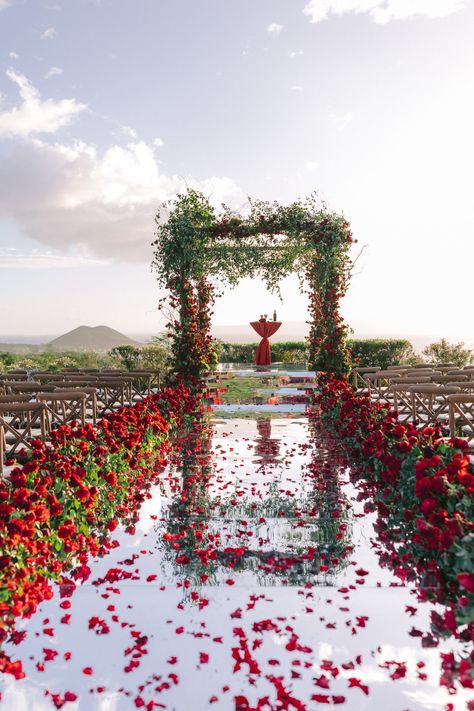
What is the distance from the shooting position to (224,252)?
1177 cm

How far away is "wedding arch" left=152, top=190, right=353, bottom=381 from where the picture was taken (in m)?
11.0

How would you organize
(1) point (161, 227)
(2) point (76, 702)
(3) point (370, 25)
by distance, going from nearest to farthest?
(2) point (76, 702)
(3) point (370, 25)
(1) point (161, 227)

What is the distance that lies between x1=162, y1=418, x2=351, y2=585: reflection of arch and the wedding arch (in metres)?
5.97

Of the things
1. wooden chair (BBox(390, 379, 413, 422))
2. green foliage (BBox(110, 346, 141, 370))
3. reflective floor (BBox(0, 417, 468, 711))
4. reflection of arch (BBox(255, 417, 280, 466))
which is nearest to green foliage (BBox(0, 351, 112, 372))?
green foliage (BBox(110, 346, 141, 370))

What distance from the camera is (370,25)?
326 inches

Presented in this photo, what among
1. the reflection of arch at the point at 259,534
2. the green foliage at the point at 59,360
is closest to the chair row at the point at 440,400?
the reflection of arch at the point at 259,534

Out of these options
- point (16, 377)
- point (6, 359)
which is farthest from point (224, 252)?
point (6, 359)

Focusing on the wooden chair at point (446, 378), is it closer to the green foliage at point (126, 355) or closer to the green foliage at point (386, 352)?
the green foliage at point (386, 352)

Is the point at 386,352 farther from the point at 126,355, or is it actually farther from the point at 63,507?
the point at 63,507

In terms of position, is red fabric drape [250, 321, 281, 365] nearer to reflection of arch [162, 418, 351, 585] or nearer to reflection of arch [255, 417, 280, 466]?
reflection of arch [255, 417, 280, 466]

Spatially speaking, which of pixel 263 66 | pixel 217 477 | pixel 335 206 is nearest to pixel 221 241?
pixel 335 206

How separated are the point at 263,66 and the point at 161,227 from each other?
344 cm

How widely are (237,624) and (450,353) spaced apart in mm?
13310

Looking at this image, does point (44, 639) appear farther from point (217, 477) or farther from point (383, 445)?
point (217, 477)
